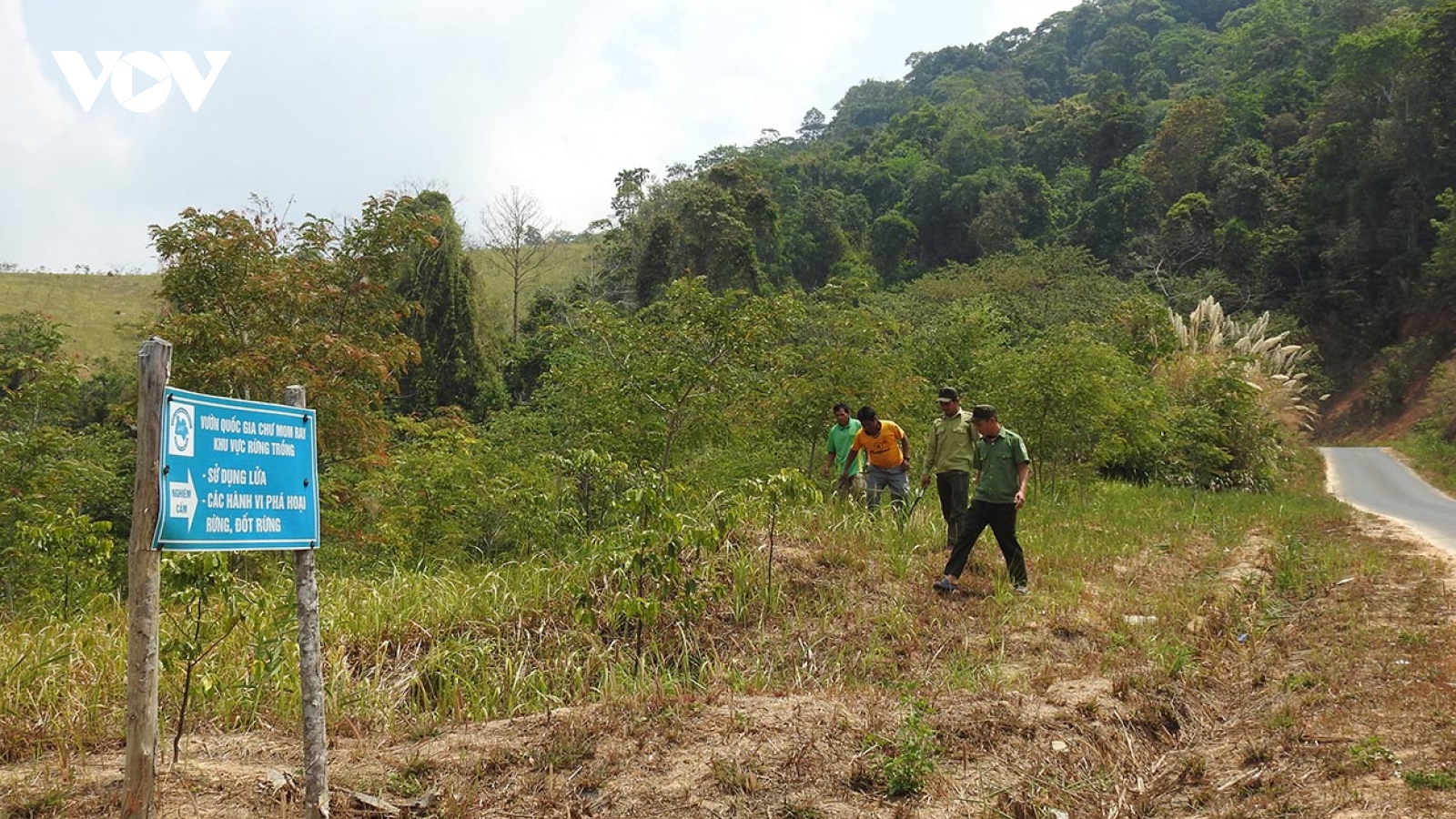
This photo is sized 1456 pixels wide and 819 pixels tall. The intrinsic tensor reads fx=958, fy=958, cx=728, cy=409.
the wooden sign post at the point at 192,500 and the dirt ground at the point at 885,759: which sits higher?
the wooden sign post at the point at 192,500

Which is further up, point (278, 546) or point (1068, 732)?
point (278, 546)

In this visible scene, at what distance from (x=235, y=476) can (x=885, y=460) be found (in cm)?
743

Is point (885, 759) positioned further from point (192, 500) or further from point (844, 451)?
point (844, 451)

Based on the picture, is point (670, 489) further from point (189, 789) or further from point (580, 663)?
point (189, 789)

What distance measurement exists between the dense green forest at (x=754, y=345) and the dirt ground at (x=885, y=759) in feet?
2.13

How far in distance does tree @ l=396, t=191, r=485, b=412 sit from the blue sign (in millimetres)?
28896

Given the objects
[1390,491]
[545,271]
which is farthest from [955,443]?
[545,271]

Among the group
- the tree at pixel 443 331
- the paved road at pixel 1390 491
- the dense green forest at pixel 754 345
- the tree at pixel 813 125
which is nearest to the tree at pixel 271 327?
the dense green forest at pixel 754 345

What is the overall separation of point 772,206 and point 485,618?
3755 centimetres

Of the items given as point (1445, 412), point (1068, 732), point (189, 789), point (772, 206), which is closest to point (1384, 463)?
point (1445, 412)

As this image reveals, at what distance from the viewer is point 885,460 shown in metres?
9.80

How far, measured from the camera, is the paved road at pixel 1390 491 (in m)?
13.6

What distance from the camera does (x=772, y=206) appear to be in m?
42.2

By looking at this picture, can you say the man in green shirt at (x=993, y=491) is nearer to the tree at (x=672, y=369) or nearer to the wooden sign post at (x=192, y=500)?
the tree at (x=672, y=369)
